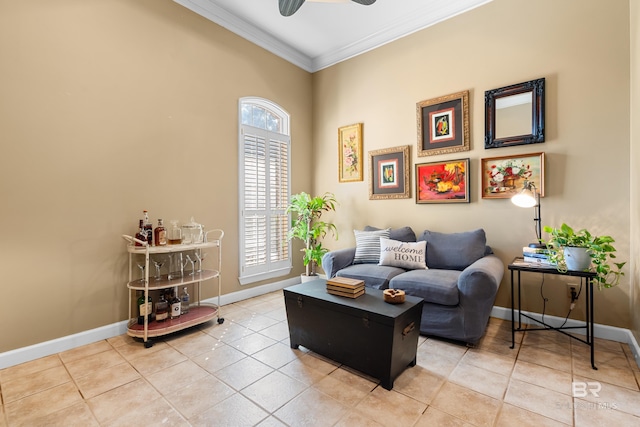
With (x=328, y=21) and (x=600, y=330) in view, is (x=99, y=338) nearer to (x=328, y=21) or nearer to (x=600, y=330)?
(x=328, y=21)

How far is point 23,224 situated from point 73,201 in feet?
1.18

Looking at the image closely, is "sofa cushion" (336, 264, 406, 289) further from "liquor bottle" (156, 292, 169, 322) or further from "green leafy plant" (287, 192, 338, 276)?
"liquor bottle" (156, 292, 169, 322)

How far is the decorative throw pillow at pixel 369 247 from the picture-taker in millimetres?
3525

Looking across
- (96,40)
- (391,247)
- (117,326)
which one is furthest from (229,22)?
(117,326)

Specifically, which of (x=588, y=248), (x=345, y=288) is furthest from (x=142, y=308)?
(x=588, y=248)

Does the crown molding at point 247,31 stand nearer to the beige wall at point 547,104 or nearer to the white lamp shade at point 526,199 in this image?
the beige wall at point 547,104

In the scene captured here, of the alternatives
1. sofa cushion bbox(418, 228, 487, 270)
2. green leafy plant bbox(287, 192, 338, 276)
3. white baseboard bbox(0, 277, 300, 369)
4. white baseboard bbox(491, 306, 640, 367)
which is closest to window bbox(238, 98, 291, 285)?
green leafy plant bbox(287, 192, 338, 276)

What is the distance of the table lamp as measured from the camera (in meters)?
2.55

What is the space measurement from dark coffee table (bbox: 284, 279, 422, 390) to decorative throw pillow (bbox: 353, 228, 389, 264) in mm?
1097

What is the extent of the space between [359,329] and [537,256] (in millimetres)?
1715

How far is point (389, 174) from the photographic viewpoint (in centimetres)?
395

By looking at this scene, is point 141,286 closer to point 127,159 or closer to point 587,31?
point 127,159

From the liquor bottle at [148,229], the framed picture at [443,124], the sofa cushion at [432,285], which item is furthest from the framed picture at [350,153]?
the liquor bottle at [148,229]

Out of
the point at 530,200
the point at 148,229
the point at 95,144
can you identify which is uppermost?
the point at 95,144
